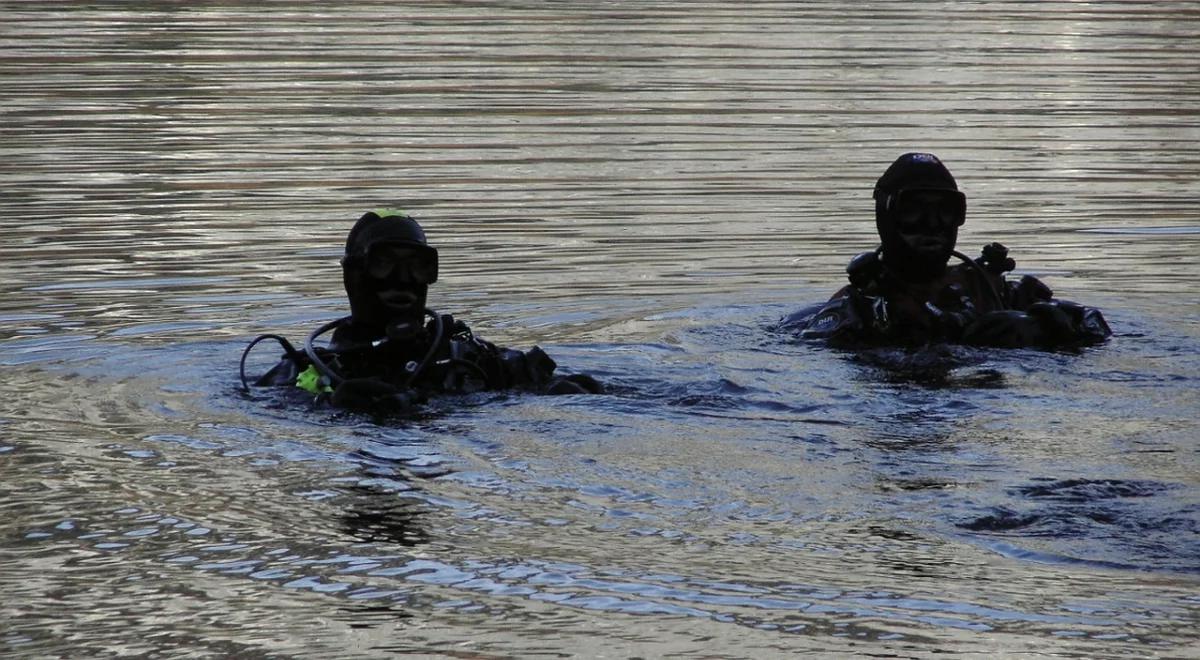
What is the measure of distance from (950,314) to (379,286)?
10.9ft

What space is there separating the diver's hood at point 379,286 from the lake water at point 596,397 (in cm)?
56

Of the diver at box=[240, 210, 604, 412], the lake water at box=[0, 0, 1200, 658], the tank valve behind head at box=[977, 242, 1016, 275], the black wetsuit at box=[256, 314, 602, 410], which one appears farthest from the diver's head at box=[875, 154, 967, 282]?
the diver at box=[240, 210, 604, 412]

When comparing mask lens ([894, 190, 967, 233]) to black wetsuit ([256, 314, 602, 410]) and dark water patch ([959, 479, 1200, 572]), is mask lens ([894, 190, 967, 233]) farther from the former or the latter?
dark water patch ([959, 479, 1200, 572])

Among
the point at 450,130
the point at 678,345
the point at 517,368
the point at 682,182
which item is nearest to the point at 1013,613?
the point at 517,368

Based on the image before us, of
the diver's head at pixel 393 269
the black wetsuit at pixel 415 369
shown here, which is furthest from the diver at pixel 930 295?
the diver's head at pixel 393 269

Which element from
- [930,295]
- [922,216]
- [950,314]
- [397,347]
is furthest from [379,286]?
[930,295]

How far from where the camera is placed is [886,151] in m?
20.2

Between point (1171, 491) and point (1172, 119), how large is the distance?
16.1m

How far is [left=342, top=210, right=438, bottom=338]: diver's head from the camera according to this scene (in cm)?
934

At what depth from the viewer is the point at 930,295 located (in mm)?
11469

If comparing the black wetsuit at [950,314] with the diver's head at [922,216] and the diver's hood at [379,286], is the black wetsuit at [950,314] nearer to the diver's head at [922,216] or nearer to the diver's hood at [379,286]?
the diver's head at [922,216]

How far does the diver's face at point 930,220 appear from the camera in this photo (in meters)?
11.3

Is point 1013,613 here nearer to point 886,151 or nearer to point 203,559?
point 203,559

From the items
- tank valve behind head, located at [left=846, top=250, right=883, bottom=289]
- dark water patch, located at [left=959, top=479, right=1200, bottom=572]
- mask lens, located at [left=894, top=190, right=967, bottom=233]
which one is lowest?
dark water patch, located at [left=959, top=479, right=1200, bottom=572]
